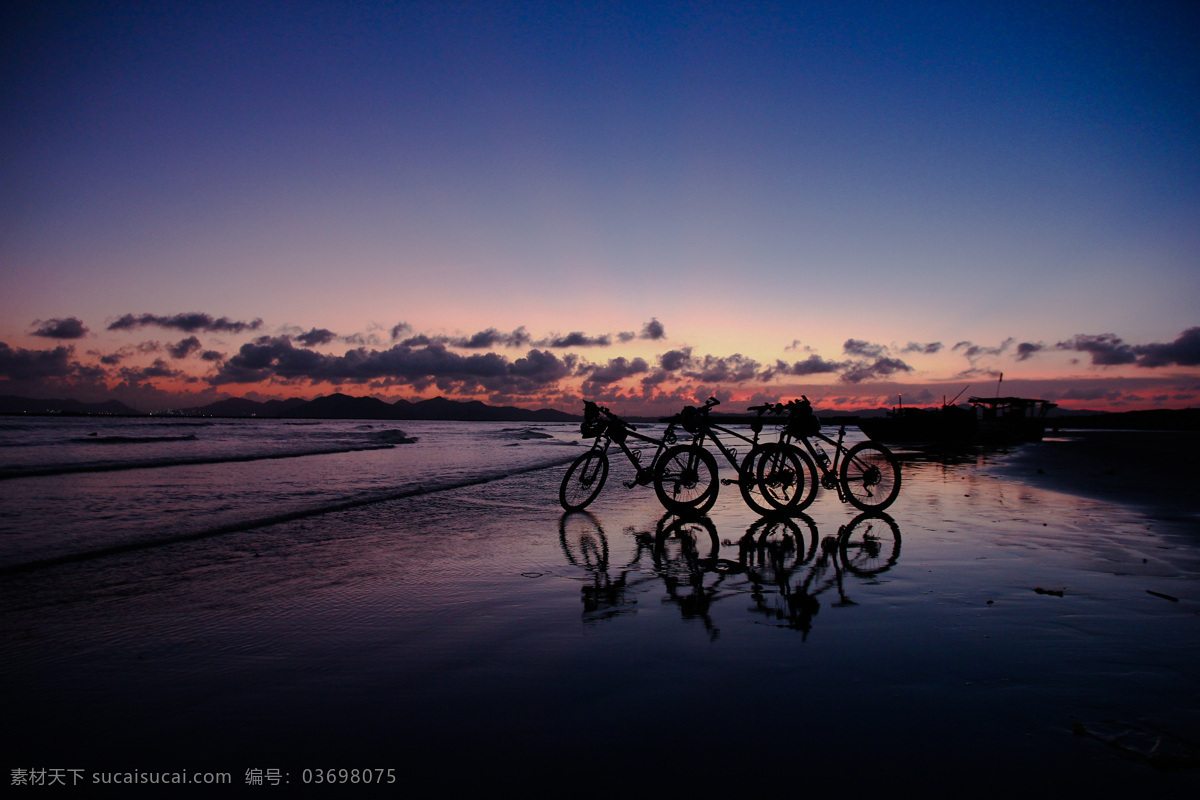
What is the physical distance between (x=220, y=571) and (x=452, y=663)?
13.6ft

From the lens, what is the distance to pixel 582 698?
309cm

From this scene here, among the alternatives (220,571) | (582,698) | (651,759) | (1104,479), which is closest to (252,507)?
(220,571)

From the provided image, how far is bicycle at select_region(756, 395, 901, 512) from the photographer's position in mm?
9539

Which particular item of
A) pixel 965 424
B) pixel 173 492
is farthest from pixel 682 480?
pixel 965 424

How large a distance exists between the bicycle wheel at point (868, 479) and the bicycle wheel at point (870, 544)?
383mm

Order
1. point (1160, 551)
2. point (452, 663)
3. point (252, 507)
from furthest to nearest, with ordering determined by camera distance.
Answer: point (252, 507) < point (1160, 551) < point (452, 663)

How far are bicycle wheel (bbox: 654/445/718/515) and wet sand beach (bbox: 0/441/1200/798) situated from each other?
2.59m

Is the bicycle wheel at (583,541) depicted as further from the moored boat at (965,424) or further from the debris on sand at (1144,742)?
the moored boat at (965,424)

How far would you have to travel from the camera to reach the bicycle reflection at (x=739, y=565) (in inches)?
190

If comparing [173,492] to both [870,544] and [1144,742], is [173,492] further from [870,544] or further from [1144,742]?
[1144,742]

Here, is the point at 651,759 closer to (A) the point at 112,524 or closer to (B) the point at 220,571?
(B) the point at 220,571

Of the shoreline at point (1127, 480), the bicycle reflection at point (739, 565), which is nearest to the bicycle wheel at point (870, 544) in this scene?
the bicycle reflection at point (739, 565)

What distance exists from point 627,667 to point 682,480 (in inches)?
249

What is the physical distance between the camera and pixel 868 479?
9773 millimetres
